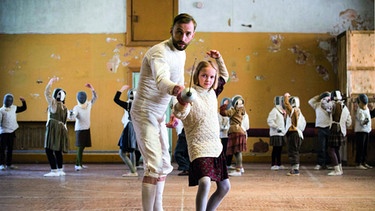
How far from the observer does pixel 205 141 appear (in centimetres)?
400

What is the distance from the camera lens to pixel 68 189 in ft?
23.3

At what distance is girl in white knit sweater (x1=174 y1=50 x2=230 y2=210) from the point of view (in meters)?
3.93

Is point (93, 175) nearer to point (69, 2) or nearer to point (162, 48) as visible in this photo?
point (69, 2)

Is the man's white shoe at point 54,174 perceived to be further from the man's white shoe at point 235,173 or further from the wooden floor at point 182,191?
the man's white shoe at point 235,173

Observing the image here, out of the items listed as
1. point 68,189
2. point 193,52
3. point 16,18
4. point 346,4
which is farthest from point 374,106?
point 16,18

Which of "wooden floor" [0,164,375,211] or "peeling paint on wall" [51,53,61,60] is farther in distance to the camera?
"peeling paint on wall" [51,53,61,60]

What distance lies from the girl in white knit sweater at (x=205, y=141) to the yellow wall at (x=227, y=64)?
307 inches

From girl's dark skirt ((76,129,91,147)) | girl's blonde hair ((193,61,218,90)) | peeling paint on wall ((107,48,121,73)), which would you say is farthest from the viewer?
peeling paint on wall ((107,48,121,73))

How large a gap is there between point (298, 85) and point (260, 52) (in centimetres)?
106

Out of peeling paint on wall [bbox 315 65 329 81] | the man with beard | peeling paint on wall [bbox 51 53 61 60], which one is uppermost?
peeling paint on wall [bbox 51 53 61 60]

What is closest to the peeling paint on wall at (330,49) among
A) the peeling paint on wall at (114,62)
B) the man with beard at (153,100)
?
the peeling paint on wall at (114,62)

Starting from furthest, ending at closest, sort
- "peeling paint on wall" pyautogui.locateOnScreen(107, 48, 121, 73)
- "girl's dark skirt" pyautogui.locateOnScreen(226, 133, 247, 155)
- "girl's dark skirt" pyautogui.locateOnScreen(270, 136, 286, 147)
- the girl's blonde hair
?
1. "peeling paint on wall" pyautogui.locateOnScreen(107, 48, 121, 73)
2. "girl's dark skirt" pyautogui.locateOnScreen(270, 136, 286, 147)
3. "girl's dark skirt" pyautogui.locateOnScreen(226, 133, 247, 155)
4. the girl's blonde hair

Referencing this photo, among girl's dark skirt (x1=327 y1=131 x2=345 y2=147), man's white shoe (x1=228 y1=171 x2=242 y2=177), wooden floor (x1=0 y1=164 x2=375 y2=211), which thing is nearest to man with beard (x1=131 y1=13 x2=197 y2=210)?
wooden floor (x1=0 y1=164 x2=375 y2=211)

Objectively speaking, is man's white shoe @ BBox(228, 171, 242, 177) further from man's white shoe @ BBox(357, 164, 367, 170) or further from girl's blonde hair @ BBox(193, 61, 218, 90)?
girl's blonde hair @ BBox(193, 61, 218, 90)
